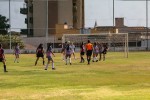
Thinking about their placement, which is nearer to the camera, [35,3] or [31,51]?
[31,51]

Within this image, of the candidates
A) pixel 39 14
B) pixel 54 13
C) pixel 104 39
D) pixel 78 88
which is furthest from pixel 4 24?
pixel 78 88

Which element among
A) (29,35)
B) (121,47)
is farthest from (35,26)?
(121,47)

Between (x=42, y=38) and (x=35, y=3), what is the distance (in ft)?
59.8

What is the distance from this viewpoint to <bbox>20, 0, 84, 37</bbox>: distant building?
274ft

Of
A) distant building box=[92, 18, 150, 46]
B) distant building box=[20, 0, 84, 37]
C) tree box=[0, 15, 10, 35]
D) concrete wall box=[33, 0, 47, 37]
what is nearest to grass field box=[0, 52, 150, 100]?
tree box=[0, 15, 10, 35]

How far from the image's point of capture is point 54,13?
8906cm

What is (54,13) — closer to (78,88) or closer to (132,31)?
(132,31)

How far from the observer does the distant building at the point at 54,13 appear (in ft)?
274

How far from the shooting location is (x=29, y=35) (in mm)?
72750

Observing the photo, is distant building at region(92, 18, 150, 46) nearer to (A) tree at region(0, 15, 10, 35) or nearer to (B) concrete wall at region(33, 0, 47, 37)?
(B) concrete wall at region(33, 0, 47, 37)

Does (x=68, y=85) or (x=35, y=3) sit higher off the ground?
(x=35, y=3)

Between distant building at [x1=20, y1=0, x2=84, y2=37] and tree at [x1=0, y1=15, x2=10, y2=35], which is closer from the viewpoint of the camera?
tree at [x1=0, y1=15, x2=10, y2=35]

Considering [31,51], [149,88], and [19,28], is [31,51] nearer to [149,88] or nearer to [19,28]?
[19,28]

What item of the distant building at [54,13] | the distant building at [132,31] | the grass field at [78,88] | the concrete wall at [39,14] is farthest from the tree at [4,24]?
the grass field at [78,88]
